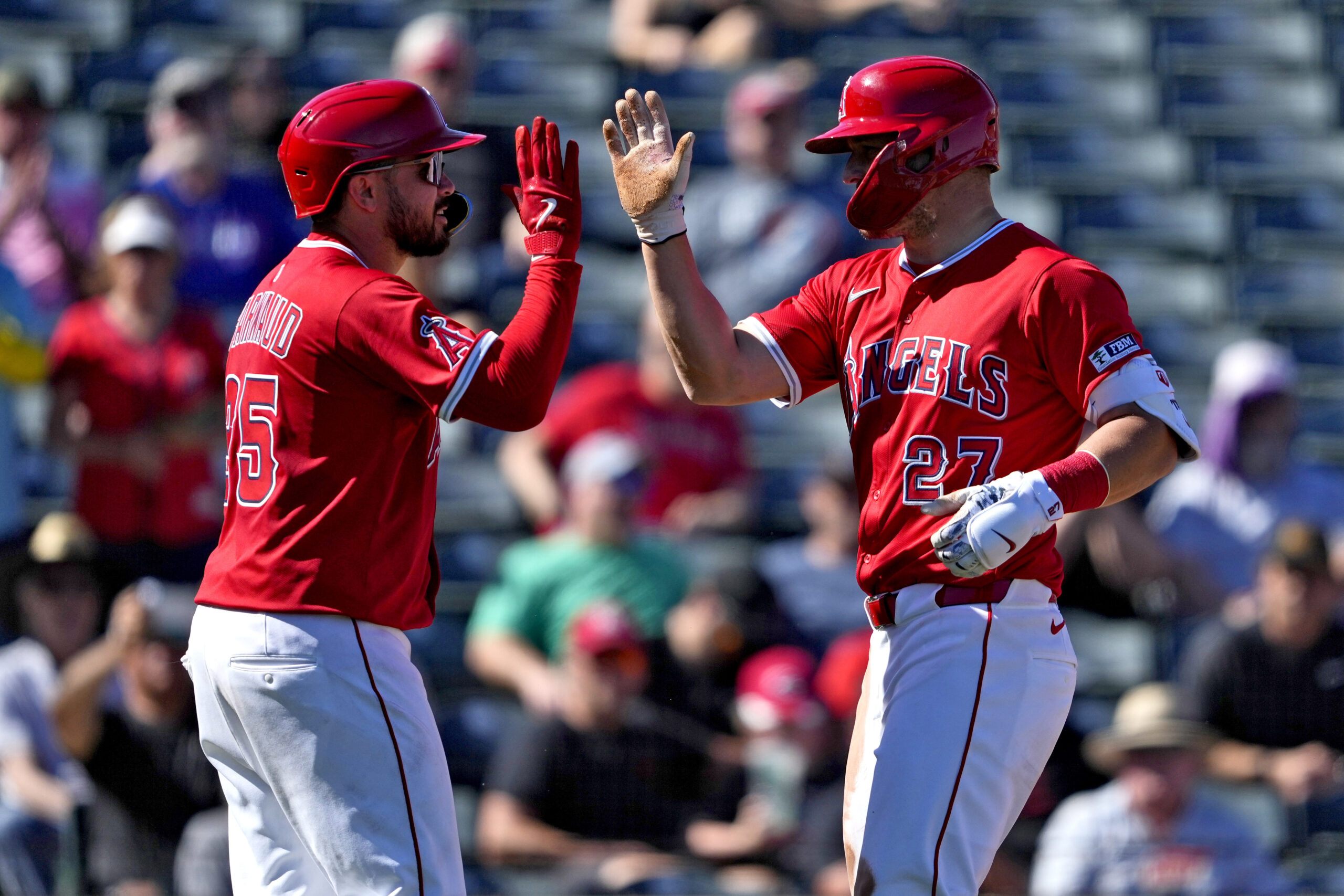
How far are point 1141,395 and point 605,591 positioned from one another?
347cm

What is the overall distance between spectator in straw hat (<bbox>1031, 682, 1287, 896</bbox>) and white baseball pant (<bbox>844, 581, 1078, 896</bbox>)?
273 cm

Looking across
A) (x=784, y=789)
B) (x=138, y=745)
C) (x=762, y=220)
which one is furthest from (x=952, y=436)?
(x=762, y=220)

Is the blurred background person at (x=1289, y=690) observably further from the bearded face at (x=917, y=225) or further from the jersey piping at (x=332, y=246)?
the jersey piping at (x=332, y=246)

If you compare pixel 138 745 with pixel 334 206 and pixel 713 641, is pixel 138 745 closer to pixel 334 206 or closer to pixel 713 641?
pixel 713 641

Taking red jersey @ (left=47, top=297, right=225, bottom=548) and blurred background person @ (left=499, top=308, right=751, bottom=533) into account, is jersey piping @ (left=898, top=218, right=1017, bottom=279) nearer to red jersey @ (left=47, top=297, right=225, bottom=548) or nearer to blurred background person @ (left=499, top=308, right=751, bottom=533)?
blurred background person @ (left=499, top=308, right=751, bottom=533)

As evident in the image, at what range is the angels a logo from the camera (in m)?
3.27

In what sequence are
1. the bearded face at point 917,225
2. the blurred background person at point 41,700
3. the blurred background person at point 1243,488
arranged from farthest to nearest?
the blurred background person at point 1243,488 → the blurred background person at point 41,700 → the bearded face at point 917,225

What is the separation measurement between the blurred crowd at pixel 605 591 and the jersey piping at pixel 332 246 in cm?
279

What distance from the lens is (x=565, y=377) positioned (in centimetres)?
778

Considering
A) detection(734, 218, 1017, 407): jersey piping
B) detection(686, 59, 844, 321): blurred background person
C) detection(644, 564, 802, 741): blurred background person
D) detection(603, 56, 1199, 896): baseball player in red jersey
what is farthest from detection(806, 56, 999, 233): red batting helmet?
detection(686, 59, 844, 321): blurred background person

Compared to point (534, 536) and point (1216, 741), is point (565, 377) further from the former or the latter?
point (1216, 741)

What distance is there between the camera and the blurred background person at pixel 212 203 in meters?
7.14

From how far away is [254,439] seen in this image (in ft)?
11.1

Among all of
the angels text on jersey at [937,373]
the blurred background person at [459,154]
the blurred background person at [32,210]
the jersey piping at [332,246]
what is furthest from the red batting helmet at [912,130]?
the blurred background person at [32,210]
